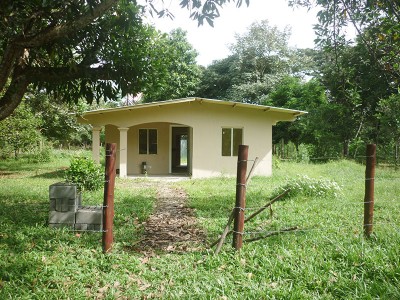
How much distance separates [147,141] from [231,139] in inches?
177

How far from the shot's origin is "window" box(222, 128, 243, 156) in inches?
599

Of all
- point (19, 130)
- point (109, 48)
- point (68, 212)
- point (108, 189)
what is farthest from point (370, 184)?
point (19, 130)

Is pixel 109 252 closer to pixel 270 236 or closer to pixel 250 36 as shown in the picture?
pixel 270 236

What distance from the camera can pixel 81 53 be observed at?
758cm

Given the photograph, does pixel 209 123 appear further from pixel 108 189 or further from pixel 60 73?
pixel 108 189

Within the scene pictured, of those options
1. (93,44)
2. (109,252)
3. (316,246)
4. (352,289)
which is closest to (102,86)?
(93,44)

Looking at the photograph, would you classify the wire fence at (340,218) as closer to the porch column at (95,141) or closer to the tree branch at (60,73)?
the tree branch at (60,73)

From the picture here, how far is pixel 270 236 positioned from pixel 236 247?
1.00 metres

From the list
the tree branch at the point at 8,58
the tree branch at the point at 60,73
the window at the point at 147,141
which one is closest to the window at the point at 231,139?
the window at the point at 147,141

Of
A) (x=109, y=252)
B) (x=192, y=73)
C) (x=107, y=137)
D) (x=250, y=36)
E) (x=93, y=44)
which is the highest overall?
(x=250, y=36)

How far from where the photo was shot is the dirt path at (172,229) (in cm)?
521

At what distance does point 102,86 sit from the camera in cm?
746

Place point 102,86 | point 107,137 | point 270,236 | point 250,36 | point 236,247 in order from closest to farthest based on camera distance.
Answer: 1. point 236,247
2. point 270,236
3. point 102,86
4. point 107,137
5. point 250,36

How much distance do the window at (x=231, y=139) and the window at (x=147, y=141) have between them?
12.9 ft
